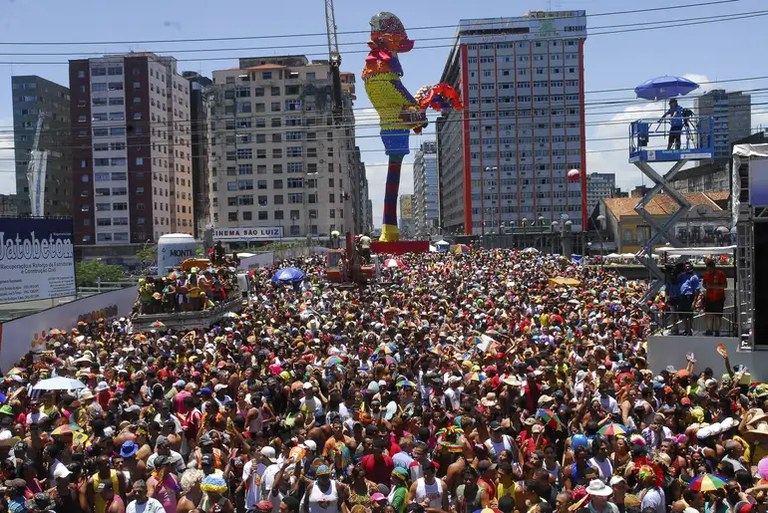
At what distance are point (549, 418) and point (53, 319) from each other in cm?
1649

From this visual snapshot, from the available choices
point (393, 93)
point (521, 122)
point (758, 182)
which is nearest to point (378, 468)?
point (758, 182)

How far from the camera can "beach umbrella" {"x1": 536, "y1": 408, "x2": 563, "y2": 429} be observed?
9.52 m

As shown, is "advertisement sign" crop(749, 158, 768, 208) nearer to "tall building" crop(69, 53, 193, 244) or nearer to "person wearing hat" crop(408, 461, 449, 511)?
"person wearing hat" crop(408, 461, 449, 511)

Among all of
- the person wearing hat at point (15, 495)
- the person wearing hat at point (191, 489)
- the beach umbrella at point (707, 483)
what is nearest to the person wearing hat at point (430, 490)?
the person wearing hat at point (191, 489)

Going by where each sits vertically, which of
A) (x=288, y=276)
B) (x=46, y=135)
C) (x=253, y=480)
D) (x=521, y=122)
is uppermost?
(x=521, y=122)

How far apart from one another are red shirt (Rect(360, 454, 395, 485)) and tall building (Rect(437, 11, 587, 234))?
102 metres

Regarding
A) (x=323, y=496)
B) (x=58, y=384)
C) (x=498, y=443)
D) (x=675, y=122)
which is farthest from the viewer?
(x=675, y=122)

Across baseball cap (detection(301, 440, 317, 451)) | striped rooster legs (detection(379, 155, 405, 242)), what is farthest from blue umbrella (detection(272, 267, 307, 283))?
striped rooster legs (detection(379, 155, 405, 242))

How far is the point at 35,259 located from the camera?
26516 mm

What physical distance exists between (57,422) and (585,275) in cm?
2452

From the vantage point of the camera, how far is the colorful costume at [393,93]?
6034 centimetres

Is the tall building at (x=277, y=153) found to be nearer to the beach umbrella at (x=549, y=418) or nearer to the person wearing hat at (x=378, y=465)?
the beach umbrella at (x=549, y=418)

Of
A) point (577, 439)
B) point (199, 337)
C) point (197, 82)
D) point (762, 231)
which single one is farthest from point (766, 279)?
point (197, 82)

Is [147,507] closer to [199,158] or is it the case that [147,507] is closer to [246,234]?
[246,234]
